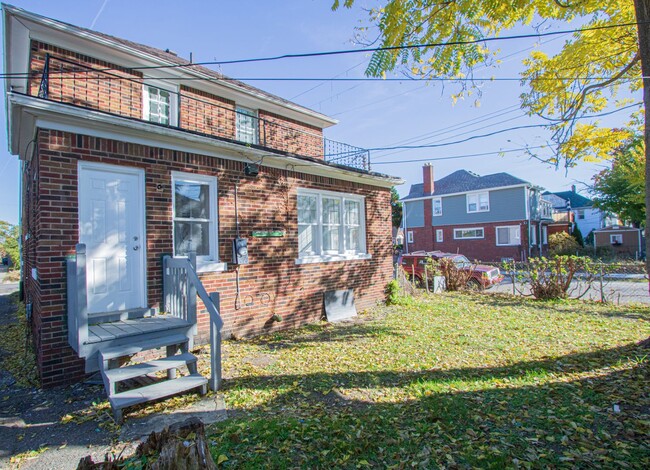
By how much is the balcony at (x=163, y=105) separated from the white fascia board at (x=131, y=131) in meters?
0.16

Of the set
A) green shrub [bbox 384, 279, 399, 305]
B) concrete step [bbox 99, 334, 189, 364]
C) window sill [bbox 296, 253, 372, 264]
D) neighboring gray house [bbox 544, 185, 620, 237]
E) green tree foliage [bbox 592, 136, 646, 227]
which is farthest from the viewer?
neighboring gray house [bbox 544, 185, 620, 237]

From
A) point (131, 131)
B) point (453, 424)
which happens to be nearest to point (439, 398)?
point (453, 424)

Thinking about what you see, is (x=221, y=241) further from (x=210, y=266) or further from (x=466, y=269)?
(x=466, y=269)

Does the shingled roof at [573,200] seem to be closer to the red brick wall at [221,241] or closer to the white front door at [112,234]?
the red brick wall at [221,241]

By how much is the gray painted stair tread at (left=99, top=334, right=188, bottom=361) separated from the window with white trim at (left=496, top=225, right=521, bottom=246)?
2721 centimetres

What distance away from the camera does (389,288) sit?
428 inches

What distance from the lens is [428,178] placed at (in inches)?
1261

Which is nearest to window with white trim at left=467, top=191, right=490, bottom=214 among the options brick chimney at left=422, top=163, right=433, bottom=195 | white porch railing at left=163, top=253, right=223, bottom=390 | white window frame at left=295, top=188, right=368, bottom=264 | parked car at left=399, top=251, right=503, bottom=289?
brick chimney at left=422, top=163, right=433, bottom=195

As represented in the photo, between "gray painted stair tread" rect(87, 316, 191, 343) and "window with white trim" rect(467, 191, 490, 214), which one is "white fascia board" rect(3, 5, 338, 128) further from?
"window with white trim" rect(467, 191, 490, 214)

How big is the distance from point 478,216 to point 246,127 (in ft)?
74.7

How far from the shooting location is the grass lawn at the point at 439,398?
10.0 feet

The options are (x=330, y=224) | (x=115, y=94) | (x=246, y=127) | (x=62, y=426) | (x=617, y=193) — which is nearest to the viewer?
(x=62, y=426)

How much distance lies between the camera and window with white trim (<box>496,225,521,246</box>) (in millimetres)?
26562

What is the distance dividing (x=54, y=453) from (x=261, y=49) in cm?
661
